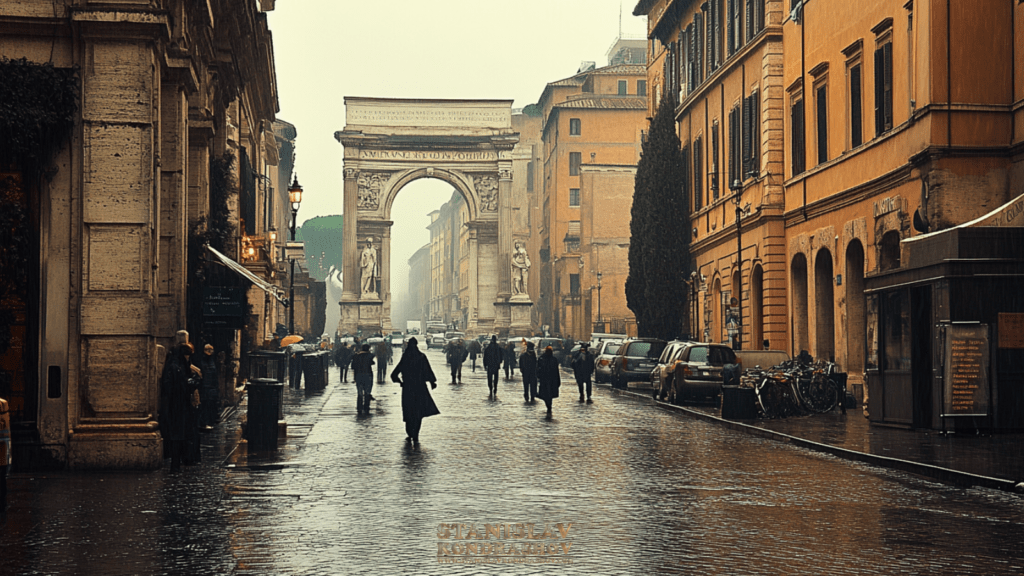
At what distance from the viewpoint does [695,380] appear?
27.8m

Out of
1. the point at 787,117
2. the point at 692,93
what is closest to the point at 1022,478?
the point at 787,117

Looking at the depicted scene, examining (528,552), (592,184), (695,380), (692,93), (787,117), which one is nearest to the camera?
(528,552)

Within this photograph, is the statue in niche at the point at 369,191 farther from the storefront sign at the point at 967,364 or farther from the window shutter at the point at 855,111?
the storefront sign at the point at 967,364

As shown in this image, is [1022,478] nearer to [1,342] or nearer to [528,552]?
[528,552]

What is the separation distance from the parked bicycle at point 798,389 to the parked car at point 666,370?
3625 millimetres

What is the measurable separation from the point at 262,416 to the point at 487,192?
6679 cm

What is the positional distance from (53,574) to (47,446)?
21.8 feet

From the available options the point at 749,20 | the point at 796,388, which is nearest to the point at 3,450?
the point at 796,388

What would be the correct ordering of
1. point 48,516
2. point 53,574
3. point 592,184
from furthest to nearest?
point 592,184
point 48,516
point 53,574

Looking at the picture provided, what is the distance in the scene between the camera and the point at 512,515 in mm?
10664

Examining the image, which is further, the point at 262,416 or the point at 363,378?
the point at 363,378

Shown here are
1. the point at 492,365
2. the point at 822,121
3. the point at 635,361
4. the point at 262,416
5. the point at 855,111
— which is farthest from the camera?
the point at 635,361

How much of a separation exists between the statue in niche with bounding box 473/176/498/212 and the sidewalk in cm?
5981

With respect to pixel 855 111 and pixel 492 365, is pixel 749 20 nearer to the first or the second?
pixel 855 111
